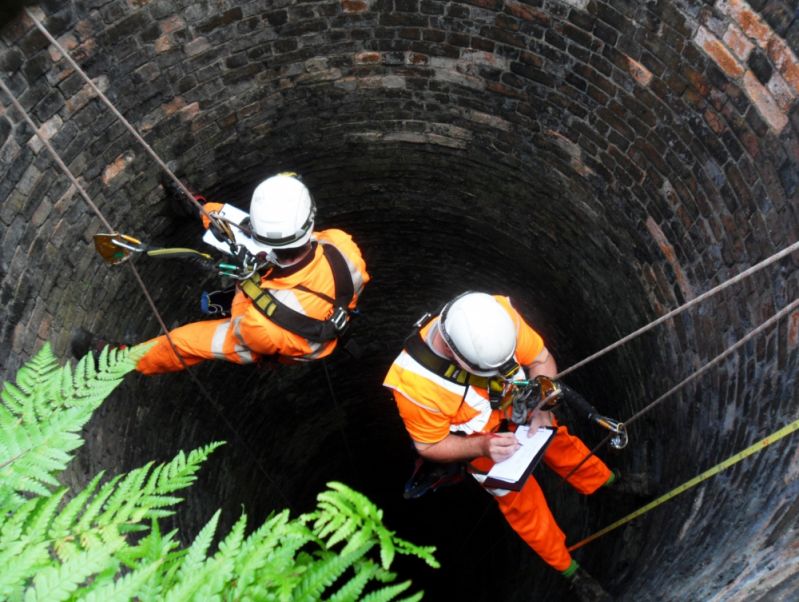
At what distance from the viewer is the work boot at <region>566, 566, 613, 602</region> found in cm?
438

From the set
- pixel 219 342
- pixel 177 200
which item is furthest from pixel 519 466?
pixel 177 200

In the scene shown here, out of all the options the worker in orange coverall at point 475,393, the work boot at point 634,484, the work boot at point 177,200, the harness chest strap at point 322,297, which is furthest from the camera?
the work boot at point 177,200

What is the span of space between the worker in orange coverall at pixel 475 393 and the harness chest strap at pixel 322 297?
53 cm

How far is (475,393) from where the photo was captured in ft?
13.3

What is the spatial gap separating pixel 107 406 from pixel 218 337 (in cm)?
98

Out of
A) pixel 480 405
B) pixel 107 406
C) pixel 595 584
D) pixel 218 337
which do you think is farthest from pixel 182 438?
pixel 595 584

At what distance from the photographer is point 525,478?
4.09 metres

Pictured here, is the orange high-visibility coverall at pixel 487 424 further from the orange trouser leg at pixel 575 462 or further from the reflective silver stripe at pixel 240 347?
the reflective silver stripe at pixel 240 347

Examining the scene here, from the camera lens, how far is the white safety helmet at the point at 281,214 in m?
4.09

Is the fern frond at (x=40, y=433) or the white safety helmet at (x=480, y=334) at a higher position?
the fern frond at (x=40, y=433)

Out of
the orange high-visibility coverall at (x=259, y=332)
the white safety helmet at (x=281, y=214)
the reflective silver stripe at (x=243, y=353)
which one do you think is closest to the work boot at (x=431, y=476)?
the orange high-visibility coverall at (x=259, y=332)

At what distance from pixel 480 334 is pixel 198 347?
6.04 ft

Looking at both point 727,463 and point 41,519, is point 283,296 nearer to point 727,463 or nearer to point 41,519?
point 41,519

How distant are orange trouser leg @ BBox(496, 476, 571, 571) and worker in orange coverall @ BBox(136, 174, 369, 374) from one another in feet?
5.13
